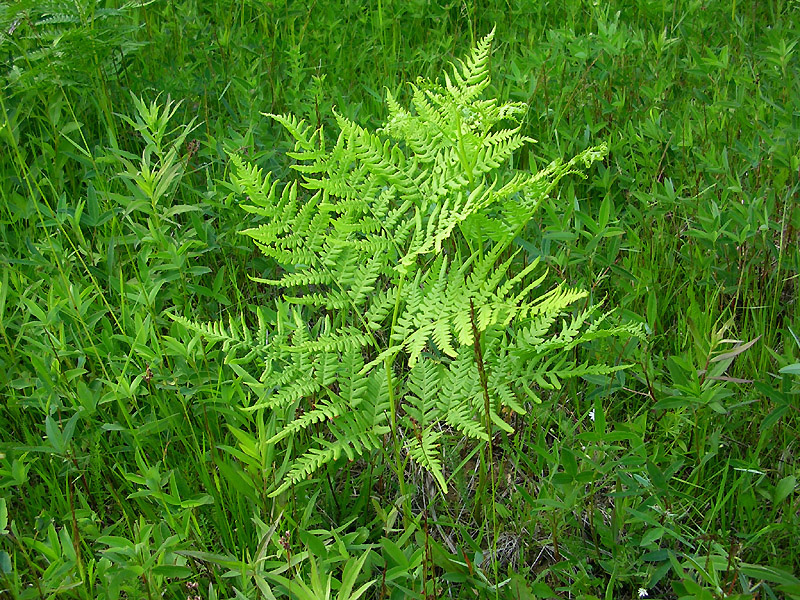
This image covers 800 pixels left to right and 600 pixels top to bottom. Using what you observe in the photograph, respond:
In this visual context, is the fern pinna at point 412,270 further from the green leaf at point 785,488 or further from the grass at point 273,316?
the green leaf at point 785,488

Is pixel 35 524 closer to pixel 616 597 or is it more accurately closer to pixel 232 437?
pixel 232 437

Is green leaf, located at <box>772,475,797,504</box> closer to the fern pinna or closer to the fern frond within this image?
the fern pinna

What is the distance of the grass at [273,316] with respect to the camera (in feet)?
6.28

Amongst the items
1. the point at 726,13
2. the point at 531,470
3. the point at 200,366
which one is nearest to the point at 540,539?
the point at 531,470

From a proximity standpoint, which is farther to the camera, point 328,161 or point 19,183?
point 19,183

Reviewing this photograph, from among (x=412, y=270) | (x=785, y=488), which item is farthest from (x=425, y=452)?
(x=785, y=488)

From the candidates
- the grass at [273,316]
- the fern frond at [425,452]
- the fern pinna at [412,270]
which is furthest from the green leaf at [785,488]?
the fern frond at [425,452]

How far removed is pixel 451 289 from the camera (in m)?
1.77

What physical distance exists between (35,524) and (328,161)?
1325mm

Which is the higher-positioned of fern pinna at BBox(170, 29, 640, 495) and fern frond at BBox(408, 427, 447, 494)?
fern pinna at BBox(170, 29, 640, 495)

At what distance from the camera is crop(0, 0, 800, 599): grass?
191 cm

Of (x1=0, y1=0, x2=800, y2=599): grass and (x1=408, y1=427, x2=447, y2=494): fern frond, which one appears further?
(x1=0, y1=0, x2=800, y2=599): grass

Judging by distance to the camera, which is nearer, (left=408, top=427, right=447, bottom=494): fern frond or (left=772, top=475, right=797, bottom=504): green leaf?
(left=408, top=427, right=447, bottom=494): fern frond

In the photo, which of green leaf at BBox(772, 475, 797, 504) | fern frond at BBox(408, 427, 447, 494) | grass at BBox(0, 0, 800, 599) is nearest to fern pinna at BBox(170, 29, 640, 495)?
fern frond at BBox(408, 427, 447, 494)
